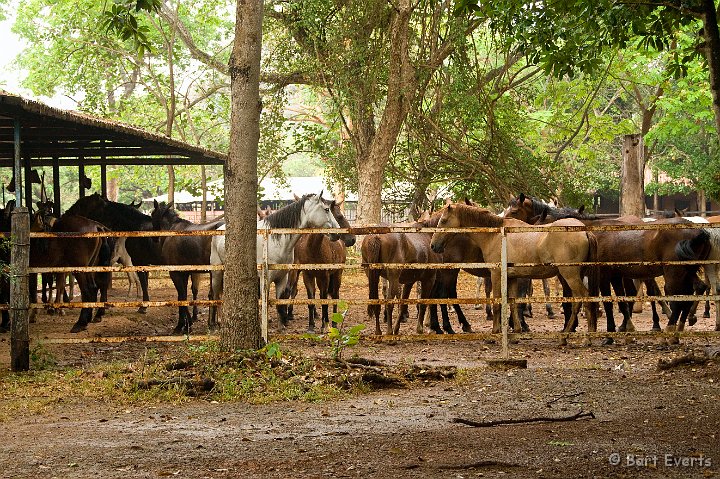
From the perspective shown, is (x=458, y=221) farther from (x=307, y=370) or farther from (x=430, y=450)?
(x=430, y=450)

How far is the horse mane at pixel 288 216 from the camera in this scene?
46.3 feet

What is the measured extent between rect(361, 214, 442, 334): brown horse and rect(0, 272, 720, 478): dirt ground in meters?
3.19

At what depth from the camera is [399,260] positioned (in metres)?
14.1

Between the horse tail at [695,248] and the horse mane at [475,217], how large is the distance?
250cm

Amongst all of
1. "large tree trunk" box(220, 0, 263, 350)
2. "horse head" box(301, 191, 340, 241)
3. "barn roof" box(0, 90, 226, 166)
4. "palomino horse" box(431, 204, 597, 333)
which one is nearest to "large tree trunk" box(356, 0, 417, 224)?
"barn roof" box(0, 90, 226, 166)

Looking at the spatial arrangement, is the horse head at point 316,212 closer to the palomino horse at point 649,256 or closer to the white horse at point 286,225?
the white horse at point 286,225

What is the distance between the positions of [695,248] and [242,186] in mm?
6167

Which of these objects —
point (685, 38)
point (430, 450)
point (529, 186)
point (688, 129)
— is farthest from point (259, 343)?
point (688, 129)

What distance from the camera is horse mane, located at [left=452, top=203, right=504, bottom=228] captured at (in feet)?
44.4

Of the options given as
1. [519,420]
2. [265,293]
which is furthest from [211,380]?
[519,420]

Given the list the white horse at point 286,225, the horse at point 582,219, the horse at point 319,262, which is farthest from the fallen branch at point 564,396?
the horse at point 319,262

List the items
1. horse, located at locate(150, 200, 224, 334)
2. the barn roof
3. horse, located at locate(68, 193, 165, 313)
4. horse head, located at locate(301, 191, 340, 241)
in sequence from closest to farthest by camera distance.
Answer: the barn roof
horse head, located at locate(301, 191, 340, 241)
horse, located at locate(150, 200, 224, 334)
horse, located at locate(68, 193, 165, 313)

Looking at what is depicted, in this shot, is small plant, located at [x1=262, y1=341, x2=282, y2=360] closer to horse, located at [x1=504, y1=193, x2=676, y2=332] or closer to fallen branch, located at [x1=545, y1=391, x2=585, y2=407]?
fallen branch, located at [x1=545, y1=391, x2=585, y2=407]

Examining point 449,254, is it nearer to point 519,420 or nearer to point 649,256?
point 649,256
